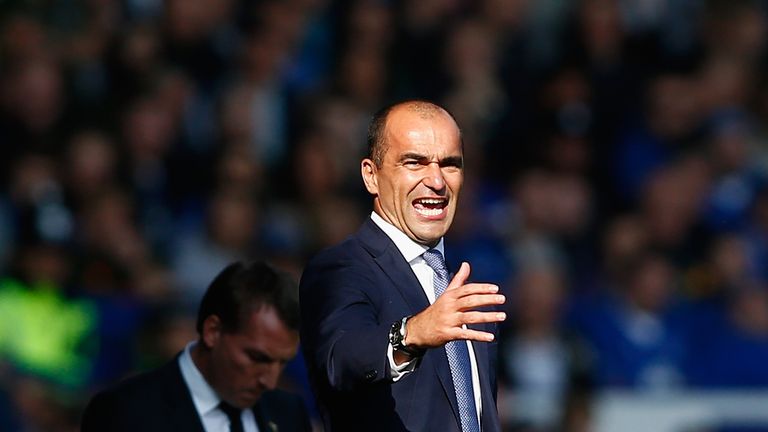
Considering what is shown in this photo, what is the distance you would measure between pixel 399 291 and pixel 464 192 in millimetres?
4719

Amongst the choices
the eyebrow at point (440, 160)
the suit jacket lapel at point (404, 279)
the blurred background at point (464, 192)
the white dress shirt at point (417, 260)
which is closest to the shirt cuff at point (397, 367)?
the suit jacket lapel at point (404, 279)

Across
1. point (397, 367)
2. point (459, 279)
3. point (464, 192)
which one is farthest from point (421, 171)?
point (464, 192)

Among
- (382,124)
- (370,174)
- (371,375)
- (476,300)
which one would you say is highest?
(382,124)

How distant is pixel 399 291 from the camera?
385 cm

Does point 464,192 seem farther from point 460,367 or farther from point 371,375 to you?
point 371,375

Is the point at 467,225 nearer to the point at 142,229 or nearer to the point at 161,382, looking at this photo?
the point at 142,229

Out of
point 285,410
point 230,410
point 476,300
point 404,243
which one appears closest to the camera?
point 476,300

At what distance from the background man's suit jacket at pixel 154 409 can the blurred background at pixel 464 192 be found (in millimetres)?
1990

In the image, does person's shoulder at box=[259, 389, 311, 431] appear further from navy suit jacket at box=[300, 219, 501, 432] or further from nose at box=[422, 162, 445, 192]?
nose at box=[422, 162, 445, 192]

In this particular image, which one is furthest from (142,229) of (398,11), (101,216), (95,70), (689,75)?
(689,75)

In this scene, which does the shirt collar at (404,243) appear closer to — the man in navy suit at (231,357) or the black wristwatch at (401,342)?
the black wristwatch at (401,342)

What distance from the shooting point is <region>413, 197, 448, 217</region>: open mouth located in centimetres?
387

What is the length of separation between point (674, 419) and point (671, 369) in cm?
40

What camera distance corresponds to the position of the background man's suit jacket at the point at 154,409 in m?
4.55
